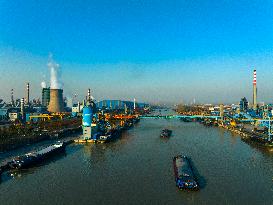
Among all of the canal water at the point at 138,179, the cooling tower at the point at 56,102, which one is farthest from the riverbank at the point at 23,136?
the cooling tower at the point at 56,102

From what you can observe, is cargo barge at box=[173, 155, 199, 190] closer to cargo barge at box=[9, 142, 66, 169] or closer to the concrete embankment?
cargo barge at box=[9, 142, 66, 169]

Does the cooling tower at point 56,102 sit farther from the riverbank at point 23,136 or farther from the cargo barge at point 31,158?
the cargo barge at point 31,158

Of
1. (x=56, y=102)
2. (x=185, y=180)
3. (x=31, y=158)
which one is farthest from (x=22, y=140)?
(x=56, y=102)

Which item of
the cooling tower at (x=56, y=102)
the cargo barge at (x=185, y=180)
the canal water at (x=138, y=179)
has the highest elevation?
the cooling tower at (x=56, y=102)

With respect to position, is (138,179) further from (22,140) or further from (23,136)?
(23,136)

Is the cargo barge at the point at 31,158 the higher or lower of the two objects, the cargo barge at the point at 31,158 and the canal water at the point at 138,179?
the higher

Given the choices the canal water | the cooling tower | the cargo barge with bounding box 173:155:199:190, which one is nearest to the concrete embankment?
the canal water

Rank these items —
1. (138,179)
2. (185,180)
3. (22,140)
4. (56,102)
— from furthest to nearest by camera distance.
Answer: (56,102) < (22,140) < (138,179) < (185,180)

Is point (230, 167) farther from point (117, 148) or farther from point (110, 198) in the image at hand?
point (117, 148)
